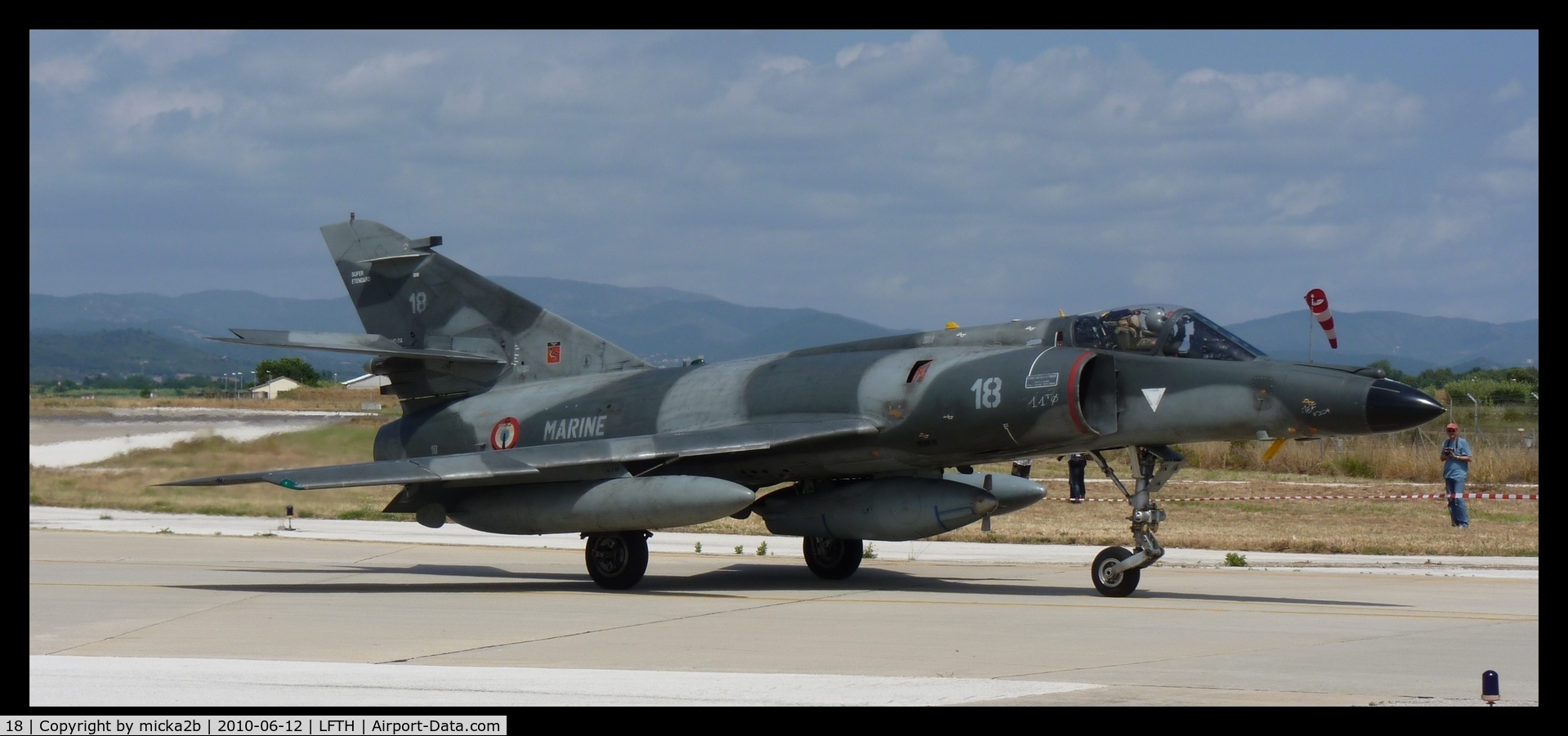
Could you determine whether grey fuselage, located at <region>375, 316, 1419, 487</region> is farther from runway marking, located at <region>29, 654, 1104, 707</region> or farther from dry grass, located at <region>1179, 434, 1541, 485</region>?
dry grass, located at <region>1179, 434, 1541, 485</region>

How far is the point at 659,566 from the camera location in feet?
60.3

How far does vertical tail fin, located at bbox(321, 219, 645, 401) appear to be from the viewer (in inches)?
715

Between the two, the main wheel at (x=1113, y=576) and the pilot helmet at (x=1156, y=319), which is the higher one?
the pilot helmet at (x=1156, y=319)

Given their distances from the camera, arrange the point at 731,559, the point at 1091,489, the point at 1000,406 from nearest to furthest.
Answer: the point at 1000,406 < the point at 731,559 < the point at 1091,489

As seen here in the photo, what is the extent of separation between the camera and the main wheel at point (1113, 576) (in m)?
13.7

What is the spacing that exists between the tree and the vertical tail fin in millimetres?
65020

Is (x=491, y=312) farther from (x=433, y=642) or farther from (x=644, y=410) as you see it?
(x=433, y=642)

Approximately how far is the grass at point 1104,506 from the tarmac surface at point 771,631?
1.64 metres

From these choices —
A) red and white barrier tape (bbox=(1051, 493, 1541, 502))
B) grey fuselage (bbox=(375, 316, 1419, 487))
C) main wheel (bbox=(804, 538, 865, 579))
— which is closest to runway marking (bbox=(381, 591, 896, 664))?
main wheel (bbox=(804, 538, 865, 579))

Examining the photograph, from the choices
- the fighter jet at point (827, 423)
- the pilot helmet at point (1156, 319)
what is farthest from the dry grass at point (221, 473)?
the pilot helmet at point (1156, 319)

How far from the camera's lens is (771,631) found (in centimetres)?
1153

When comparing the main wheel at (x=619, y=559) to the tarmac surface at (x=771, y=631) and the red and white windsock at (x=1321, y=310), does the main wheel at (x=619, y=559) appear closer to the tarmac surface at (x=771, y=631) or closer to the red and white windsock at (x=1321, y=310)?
the tarmac surface at (x=771, y=631)

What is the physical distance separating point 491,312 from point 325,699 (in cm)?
1063
